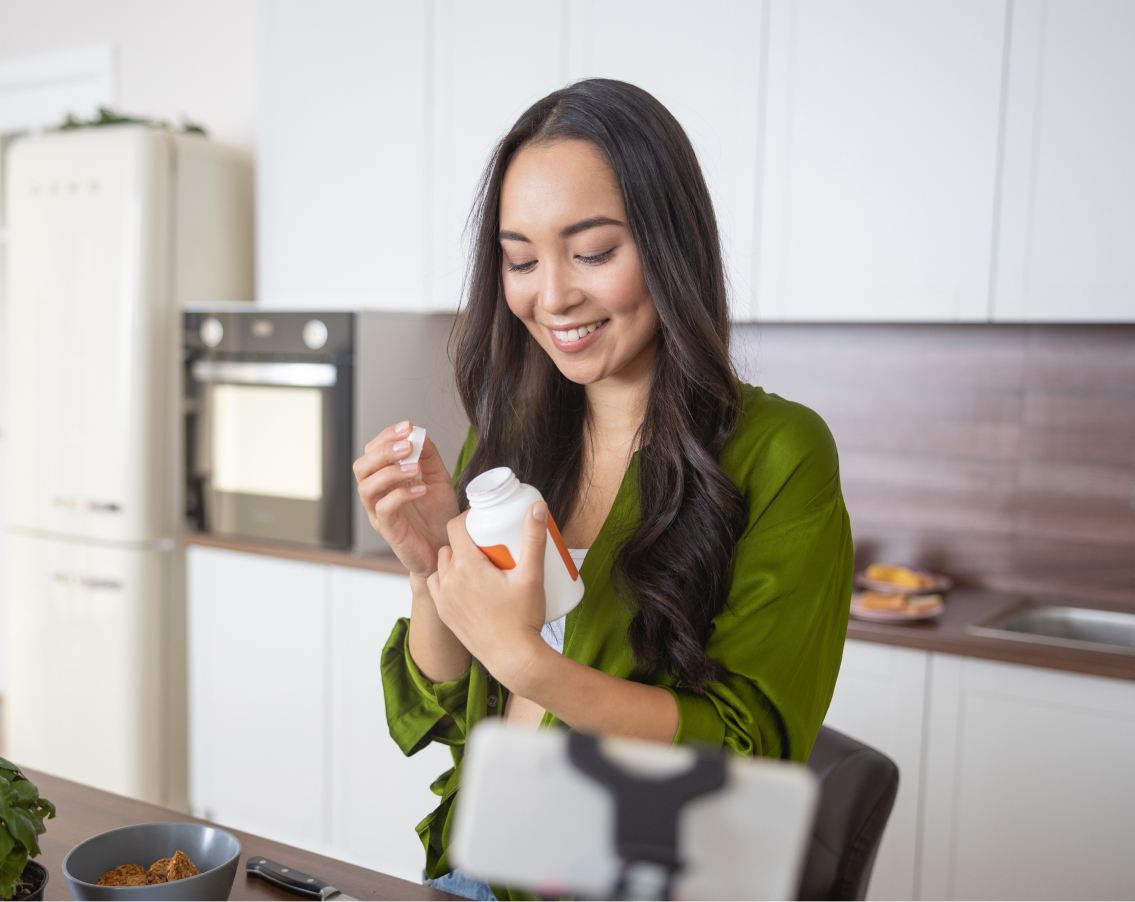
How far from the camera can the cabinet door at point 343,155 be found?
8.88ft

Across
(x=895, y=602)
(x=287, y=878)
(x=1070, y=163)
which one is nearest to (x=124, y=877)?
(x=287, y=878)

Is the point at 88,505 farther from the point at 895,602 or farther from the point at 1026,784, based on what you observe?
the point at 1026,784

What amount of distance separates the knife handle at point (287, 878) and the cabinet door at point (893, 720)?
1298mm

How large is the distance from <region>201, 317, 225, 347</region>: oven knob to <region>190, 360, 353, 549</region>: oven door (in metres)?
0.06

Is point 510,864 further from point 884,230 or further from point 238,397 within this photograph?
point 238,397

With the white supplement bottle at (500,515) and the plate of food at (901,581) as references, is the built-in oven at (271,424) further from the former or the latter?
the white supplement bottle at (500,515)

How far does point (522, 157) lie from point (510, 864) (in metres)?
0.83

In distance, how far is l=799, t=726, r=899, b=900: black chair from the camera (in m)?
1.10

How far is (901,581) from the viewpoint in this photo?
2.28 metres

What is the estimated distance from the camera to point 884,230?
7.07 feet

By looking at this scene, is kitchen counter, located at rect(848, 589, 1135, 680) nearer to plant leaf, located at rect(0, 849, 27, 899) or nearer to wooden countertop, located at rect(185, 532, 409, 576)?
wooden countertop, located at rect(185, 532, 409, 576)

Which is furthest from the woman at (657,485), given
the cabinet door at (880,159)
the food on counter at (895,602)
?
the cabinet door at (880,159)

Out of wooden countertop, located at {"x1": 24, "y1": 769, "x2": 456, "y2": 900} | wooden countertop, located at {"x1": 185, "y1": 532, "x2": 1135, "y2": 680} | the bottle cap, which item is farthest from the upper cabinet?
wooden countertop, located at {"x1": 24, "y1": 769, "x2": 456, "y2": 900}

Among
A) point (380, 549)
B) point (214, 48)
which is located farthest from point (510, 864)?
point (214, 48)
